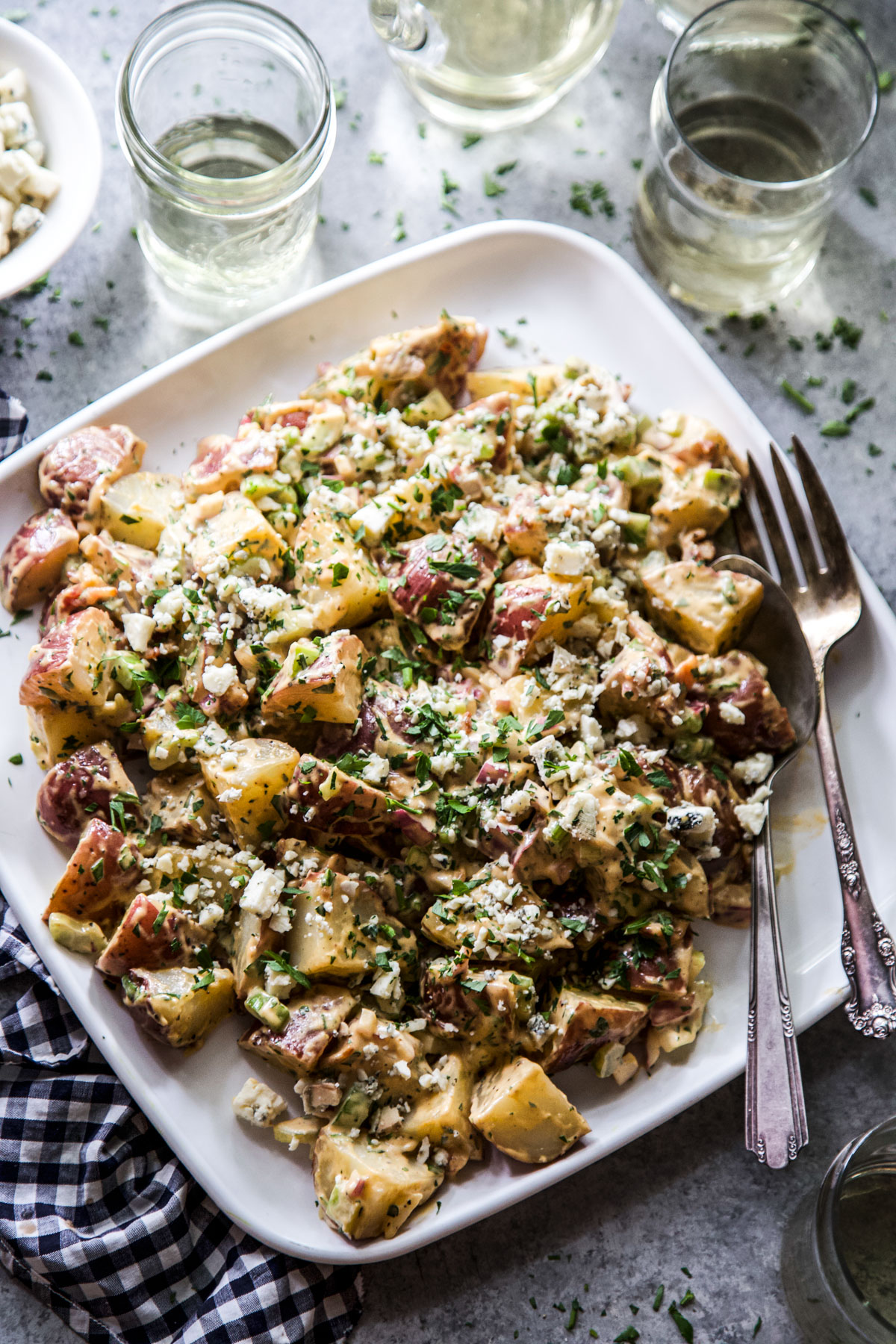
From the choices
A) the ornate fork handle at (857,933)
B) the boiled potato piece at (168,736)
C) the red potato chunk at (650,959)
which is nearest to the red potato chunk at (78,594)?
the boiled potato piece at (168,736)

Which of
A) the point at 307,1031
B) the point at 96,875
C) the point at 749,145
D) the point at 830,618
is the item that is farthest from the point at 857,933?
the point at 749,145

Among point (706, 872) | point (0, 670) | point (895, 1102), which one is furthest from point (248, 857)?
point (895, 1102)

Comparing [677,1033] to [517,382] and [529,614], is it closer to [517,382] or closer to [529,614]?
[529,614]

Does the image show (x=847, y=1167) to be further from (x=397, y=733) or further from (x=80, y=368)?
(x=80, y=368)

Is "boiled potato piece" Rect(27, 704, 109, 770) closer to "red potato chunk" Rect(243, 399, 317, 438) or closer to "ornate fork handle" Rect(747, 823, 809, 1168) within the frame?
"red potato chunk" Rect(243, 399, 317, 438)

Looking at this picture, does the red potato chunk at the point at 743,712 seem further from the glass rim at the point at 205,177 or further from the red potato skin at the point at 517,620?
the glass rim at the point at 205,177

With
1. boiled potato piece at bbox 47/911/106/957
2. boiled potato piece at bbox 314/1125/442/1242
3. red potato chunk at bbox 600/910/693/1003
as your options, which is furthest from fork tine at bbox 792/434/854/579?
boiled potato piece at bbox 47/911/106/957
